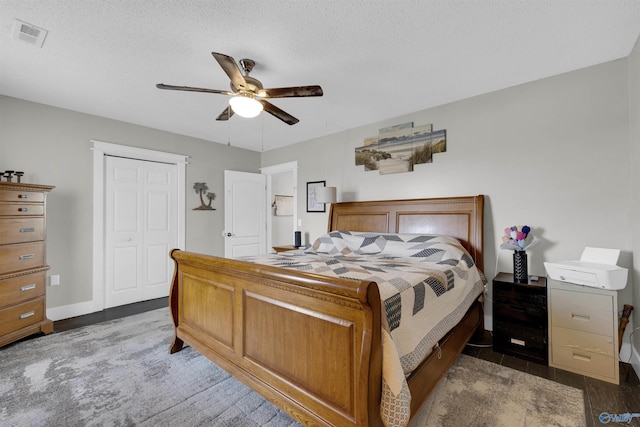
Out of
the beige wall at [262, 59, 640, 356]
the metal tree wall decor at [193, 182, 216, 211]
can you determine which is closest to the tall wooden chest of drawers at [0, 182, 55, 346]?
the metal tree wall decor at [193, 182, 216, 211]

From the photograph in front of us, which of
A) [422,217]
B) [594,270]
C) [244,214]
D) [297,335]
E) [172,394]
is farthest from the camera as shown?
[244,214]

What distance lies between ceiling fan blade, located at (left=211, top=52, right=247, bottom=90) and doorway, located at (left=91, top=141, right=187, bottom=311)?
2.65 metres

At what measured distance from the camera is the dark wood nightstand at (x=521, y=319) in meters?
2.28

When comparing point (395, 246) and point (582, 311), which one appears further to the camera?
point (395, 246)

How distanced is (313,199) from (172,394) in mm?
3244

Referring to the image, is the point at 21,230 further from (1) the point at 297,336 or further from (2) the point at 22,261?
(1) the point at 297,336

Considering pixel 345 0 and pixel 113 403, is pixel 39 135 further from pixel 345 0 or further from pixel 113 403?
pixel 345 0

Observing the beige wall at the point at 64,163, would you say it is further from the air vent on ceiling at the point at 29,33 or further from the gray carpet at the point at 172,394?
the air vent on ceiling at the point at 29,33

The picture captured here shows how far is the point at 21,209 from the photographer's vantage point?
2.71 meters

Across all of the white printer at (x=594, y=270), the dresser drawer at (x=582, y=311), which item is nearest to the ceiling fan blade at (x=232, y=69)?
the white printer at (x=594, y=270)

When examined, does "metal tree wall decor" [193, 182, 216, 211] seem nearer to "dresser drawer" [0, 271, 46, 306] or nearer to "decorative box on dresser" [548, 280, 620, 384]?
"dresser drawer" [0, 271, 46, 306]

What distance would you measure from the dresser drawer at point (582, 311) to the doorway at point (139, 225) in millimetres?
4586

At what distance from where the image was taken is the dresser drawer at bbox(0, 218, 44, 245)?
102 inches

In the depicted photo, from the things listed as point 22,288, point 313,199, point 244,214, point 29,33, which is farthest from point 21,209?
point 313,199
